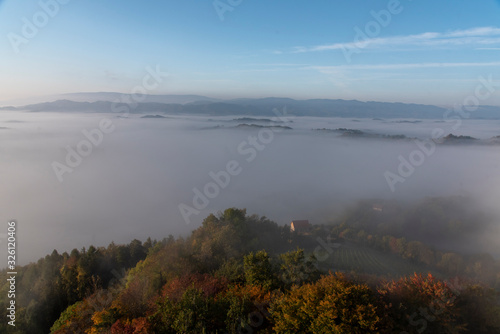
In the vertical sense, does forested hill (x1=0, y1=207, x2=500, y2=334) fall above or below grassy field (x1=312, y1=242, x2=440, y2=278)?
above

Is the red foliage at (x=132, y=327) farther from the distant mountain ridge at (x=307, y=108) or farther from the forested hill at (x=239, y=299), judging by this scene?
the distant mountain ridge at (x=307, y=108)

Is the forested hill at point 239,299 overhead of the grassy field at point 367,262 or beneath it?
overhead

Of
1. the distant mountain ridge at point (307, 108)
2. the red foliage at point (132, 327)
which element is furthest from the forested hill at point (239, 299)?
the distant mountain ridge at point (307, 108)

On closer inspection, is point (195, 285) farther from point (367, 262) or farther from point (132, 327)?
point (367, 262)

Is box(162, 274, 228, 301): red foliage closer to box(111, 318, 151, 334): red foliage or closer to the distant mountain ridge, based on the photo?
box(111, 318, 151, 334): red foliage

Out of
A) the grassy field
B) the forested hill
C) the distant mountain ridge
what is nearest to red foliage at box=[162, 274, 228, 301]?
the forested hill

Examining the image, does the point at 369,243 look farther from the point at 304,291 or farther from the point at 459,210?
the point at 459,210

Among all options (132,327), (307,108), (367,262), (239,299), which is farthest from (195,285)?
(307,108)

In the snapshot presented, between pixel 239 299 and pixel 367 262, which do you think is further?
pixel 367 262

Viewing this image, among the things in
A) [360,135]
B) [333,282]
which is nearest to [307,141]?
[360,135]
